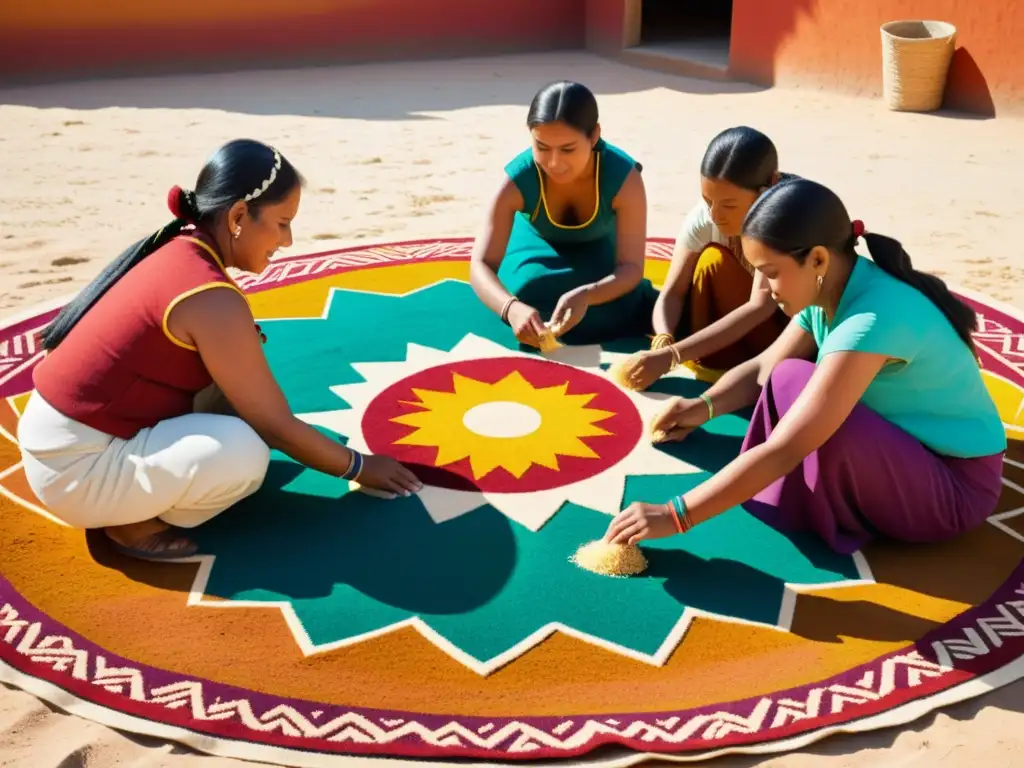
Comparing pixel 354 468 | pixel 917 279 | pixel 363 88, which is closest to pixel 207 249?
pixel 354 468

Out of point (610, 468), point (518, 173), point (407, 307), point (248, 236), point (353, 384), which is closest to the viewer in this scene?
point (248, 236)

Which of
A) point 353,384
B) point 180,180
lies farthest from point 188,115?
point 353,384

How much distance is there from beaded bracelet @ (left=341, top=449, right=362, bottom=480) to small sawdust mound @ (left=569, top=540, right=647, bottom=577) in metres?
0.66

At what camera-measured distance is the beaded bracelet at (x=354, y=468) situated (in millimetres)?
2994

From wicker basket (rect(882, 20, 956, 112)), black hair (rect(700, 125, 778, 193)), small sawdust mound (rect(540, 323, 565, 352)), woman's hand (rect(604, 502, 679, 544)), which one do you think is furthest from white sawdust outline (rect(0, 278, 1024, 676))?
wicker basket (rect(882, 20, 956, 112))

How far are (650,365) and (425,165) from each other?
3.63 metres

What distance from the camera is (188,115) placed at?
8.27m

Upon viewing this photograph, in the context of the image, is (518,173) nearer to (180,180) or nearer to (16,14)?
(180,180)

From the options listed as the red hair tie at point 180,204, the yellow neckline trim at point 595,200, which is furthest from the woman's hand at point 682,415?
the red hair tie at point 180,204

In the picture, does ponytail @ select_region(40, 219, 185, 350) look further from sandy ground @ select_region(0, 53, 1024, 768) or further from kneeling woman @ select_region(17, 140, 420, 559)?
sandy ground @ select_region(0, 53, 1024, 768)

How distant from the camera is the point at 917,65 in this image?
312 inches

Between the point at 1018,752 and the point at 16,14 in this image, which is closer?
the point at 1018,752

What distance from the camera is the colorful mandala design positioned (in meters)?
2.26

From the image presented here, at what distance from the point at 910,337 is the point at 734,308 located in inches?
49.6
